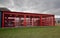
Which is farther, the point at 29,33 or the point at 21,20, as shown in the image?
the point at 21,20

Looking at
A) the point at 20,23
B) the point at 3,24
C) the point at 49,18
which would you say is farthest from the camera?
the point at 49,18

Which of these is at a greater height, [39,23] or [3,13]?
[3,13]

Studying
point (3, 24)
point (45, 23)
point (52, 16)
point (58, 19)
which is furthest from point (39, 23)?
point (58, 19)

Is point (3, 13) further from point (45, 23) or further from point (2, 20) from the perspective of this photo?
point (45, 23)

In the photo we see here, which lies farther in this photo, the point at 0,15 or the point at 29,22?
the point at 29,22

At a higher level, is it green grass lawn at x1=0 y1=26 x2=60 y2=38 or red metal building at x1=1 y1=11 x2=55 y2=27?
red metal building at x1=1 y1=11 x2=55 y2=27

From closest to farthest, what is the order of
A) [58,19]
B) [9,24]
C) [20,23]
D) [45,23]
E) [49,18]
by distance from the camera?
1. [9,24]
2. [20,23]
3. [45,23]
4. [49,18]
5. [58,19]

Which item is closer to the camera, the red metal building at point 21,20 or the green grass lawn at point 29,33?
the green grass lawn at point 29,33

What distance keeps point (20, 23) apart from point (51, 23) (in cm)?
741

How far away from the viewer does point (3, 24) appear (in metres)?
22.4

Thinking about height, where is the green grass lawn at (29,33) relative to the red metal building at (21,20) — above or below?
below

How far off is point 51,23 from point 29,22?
5360 millimetres

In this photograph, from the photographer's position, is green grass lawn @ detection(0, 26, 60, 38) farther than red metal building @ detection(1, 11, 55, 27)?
No

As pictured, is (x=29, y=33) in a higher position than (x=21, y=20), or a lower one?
lower
